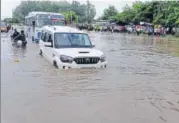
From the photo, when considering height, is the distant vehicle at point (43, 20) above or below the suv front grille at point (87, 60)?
above

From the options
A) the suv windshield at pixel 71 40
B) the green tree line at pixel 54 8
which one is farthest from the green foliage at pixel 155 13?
the suv windshield at pixel 71 40

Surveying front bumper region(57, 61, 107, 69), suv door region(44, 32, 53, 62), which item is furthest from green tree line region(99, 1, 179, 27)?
front bumper region(57, 61, 107, 69)

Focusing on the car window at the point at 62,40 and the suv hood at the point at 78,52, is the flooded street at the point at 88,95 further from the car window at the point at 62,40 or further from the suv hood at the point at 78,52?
the car window at the point at 62,40

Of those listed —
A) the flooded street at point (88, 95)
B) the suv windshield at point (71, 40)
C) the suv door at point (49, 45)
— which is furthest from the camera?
the suv door at point (49, 45)

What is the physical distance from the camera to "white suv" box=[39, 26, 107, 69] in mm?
11531

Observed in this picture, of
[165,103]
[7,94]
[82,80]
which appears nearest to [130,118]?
[165,103]

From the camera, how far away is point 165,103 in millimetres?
8102

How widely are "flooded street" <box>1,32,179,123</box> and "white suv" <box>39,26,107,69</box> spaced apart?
24 cm

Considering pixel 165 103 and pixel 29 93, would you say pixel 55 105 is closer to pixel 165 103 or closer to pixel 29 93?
pixel 29 93

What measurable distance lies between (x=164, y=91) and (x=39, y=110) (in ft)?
11.8

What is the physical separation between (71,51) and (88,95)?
343cm

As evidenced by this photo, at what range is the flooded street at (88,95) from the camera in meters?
6.83

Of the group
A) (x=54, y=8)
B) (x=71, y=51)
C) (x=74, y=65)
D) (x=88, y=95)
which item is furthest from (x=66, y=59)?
(x=54, y=8)

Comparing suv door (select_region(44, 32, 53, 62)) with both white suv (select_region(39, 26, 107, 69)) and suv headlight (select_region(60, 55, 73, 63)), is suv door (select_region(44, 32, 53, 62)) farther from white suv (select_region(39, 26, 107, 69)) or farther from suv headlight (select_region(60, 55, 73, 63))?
suv headlight (select_region(60, 55, 73, 63))
